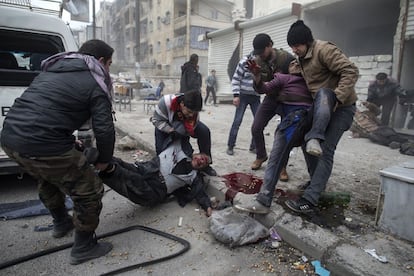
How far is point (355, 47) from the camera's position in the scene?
1116 centimetres

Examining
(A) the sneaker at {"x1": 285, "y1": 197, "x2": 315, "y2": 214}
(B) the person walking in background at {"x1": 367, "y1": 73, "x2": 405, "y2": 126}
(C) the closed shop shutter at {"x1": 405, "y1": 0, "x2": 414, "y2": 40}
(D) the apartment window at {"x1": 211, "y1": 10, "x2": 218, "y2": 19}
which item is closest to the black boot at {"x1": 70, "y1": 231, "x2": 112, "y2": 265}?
(A) the sneaker at {"x1": 285, "y1": 197, "x2": 315, "y2": 214}

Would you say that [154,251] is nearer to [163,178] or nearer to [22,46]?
[163,178]

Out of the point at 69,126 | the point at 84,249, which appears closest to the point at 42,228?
the point at 84,249

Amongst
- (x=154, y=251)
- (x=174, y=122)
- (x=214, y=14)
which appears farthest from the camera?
(x=214, y=14)

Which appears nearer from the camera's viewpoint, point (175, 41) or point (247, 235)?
point (247, 235)

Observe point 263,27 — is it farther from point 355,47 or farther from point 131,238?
point 131,238

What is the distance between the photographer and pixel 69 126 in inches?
81.2

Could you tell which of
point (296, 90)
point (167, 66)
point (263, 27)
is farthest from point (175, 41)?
point (296, 90)

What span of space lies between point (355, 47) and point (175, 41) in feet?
75.9

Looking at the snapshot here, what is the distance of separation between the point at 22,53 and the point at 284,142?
3.96 meters

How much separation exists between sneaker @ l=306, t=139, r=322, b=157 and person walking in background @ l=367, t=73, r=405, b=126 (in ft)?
17.7

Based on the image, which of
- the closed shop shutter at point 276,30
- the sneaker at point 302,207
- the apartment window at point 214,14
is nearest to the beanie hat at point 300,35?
the sneaker at point 302,207

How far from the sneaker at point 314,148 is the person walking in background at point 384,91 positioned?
17.7 ft

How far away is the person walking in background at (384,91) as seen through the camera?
6.57 meters
